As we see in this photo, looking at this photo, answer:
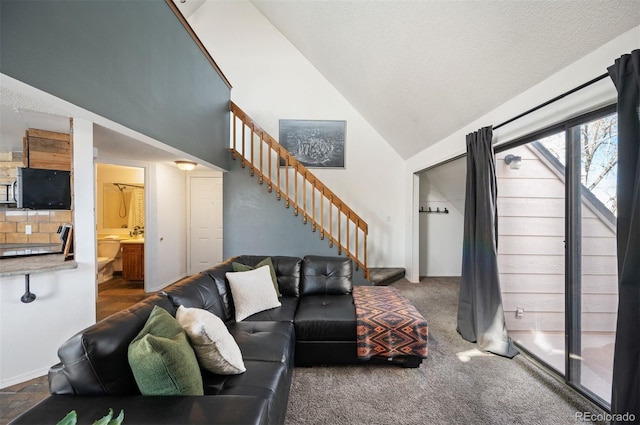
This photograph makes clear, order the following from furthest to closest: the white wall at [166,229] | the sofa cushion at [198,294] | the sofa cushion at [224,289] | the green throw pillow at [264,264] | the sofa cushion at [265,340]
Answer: the white wall at [166,229] < the green throw pillow at [264,264] < the sofa cushion at [224,289] < the sofa cushion at [198,294] < the sofa cushion at [265,340]

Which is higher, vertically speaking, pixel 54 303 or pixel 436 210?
pixel 436 210

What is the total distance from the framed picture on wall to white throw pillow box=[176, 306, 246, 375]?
396cm

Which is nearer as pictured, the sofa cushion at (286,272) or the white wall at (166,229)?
the sofa cushion at (286,272)

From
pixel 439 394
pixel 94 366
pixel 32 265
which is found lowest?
pixel 439 394

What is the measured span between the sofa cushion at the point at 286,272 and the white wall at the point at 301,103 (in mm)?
2475

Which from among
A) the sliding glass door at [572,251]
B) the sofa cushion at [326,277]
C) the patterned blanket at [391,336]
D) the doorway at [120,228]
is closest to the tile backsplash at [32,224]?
the doorway at [120,228]

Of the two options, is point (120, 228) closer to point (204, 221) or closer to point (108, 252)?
point (108, 252)

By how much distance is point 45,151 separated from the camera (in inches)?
82.9

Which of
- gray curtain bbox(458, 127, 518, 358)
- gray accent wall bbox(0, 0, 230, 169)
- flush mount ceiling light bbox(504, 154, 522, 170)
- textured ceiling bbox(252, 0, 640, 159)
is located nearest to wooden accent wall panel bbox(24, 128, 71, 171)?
gray accent wall bbox(0, 0, 230, 169)

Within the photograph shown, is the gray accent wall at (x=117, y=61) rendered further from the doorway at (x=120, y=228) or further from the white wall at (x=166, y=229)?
the doorway at (x=120, y=228)

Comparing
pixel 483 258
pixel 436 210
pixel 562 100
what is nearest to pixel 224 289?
pixel 483 258

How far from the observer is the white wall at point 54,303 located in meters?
1.81

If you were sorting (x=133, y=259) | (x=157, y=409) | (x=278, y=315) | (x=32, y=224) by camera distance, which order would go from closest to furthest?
(x=157, y=409) < (x=278, y=315) < (x=32, y=224) < (x=133, y=259)

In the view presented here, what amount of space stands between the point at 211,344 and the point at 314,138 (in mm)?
4256
